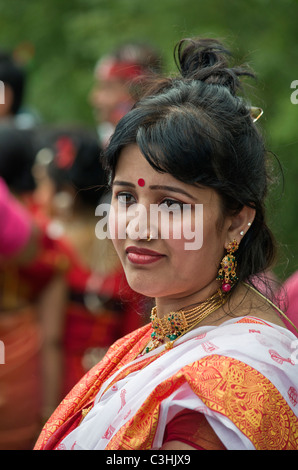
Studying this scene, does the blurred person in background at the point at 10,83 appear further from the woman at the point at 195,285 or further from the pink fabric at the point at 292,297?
the woman at the point at 195,285

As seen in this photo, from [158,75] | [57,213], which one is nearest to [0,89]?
[57,213]

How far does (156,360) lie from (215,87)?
820 millimetres

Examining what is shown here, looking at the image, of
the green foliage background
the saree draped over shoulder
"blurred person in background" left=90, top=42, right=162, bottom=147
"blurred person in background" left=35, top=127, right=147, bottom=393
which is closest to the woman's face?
the saree draped over shoulder

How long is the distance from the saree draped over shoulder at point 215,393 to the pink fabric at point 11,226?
185cm

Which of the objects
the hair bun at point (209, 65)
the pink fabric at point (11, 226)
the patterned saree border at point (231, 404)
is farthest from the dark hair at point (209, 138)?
the pink fabric at point (11, 226)

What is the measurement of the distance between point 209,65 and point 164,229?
622 mm

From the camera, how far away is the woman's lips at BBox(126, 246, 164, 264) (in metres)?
2.10

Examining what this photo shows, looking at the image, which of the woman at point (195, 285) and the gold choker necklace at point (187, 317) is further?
the gold choker necklace at point (187, 317)

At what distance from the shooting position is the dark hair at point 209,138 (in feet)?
6.69

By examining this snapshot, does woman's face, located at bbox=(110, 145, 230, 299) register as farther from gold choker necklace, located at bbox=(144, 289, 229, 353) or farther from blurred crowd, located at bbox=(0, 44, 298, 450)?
blurred crowd, located at bbox=(0, 44, 298, 450)

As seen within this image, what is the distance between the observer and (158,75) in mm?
2506

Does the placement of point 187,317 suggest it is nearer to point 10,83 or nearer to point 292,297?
point 292,297

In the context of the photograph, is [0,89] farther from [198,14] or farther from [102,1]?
[198,14]

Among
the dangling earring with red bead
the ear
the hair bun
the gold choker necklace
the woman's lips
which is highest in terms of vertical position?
the hair bun
